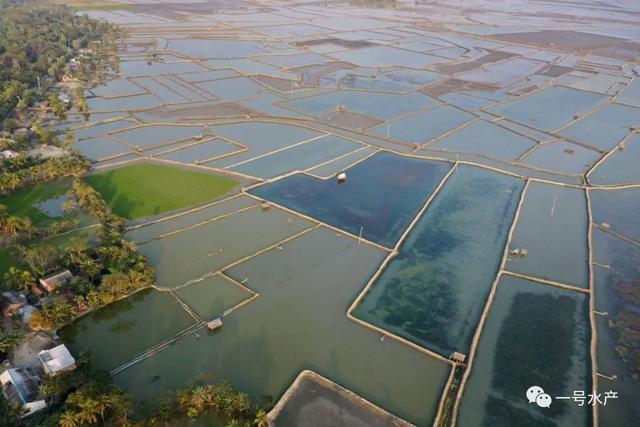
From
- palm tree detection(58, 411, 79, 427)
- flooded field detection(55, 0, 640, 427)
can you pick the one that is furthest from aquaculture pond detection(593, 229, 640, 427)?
palm tree detection(58, 411, 79, 427)

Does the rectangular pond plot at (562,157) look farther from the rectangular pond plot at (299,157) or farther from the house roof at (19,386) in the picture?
the house roof at (19,386)

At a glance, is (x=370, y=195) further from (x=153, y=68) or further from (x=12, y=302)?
(x=153, y=68)

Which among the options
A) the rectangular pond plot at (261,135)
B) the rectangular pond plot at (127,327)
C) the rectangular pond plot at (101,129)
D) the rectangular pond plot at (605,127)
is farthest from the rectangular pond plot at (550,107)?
the rectangular pond plot at (127,327)

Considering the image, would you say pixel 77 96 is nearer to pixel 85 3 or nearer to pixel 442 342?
pixel 442 342

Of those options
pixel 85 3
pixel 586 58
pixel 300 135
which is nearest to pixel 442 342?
pixel 300 135

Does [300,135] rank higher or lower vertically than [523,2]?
lower

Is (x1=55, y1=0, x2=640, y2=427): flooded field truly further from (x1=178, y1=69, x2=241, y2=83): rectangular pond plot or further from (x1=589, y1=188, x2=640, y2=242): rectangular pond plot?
(x1=178, y1=69, x2=241, y2=83): rectangular pond plot

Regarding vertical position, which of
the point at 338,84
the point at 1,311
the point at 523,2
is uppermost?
the point at 523,2
